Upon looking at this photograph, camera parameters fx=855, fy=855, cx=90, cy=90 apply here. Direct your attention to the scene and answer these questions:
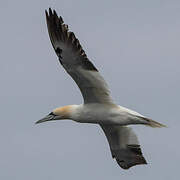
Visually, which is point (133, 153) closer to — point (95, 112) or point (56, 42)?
point (95, 112)

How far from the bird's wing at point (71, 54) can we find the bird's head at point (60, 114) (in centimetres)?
118

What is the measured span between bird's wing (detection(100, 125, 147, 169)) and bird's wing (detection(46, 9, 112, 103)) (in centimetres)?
255

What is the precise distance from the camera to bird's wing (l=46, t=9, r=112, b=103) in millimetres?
22562

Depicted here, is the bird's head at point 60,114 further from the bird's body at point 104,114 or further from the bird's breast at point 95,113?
the bird's breast at point 95,113

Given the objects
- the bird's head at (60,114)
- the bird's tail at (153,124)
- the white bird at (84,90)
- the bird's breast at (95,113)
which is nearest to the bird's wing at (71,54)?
the white bird at (84,90)

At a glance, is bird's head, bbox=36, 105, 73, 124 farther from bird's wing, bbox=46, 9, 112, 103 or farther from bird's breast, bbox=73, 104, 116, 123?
bird's wing, bbox=46, 9, 112, 103

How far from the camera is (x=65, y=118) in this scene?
2409 centimetres

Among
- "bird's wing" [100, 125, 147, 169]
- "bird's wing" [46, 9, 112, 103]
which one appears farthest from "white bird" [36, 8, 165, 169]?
"bird's wing" [100, 125, 147, 169]

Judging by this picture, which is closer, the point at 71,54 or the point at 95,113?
the point at 71,54

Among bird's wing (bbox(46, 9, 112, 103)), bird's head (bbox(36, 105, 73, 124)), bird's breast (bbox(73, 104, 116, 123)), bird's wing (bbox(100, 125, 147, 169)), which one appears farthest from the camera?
bird's wing (bbox(100, 125, 147, 169))

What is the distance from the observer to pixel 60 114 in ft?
79.5

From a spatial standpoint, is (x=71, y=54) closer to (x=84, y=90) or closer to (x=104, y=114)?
(x=84, y=90)

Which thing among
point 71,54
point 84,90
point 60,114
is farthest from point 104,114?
point 71,54

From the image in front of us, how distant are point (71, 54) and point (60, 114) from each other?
2309 mm
